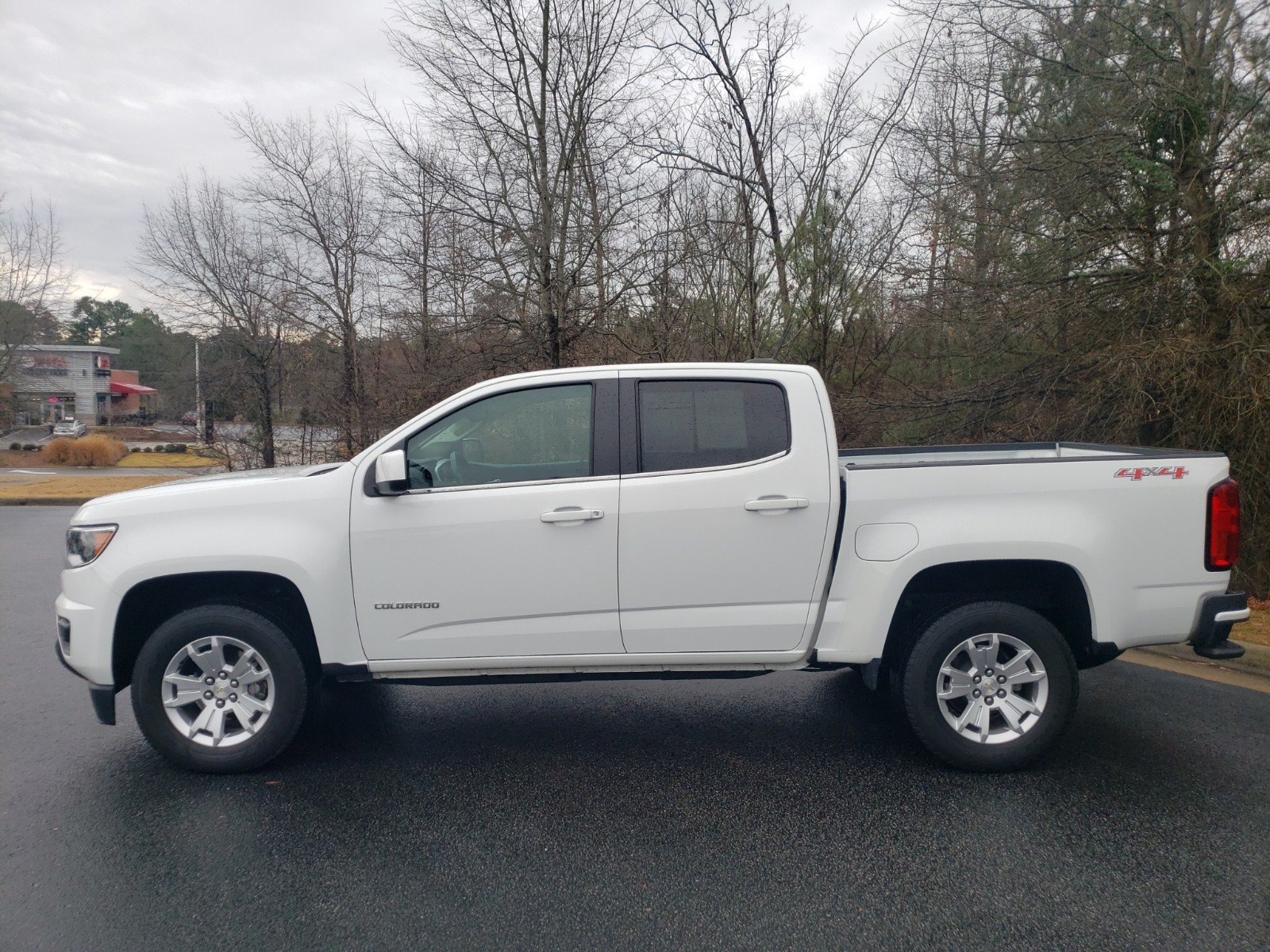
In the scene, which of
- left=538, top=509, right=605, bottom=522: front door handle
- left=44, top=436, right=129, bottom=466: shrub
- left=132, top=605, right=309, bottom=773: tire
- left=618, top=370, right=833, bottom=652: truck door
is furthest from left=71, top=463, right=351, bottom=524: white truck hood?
left=44, top=436, right=129, bottom=466: shrub

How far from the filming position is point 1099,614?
412 cm

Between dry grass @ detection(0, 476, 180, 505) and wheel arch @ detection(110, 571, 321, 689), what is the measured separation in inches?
517

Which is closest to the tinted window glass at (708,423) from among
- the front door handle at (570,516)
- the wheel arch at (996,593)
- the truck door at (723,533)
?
the truck door at (723,533)

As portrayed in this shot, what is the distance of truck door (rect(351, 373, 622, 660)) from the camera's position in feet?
13.5

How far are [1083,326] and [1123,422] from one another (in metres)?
1.05

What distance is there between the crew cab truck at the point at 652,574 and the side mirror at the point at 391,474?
0.02m

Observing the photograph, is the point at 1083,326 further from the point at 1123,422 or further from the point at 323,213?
the point at 323,213

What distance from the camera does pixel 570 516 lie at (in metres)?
4.09

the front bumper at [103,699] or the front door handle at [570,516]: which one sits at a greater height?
the front door handle at [570,516]

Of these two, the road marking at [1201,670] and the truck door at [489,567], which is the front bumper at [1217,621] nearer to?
the road marking at [1201,670]

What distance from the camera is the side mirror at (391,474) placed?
4.00 m

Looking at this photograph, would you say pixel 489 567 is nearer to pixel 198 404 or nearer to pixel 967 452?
pixel 967 452

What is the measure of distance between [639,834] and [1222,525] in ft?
9.95

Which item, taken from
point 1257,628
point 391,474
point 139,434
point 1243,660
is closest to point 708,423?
point 391,474
